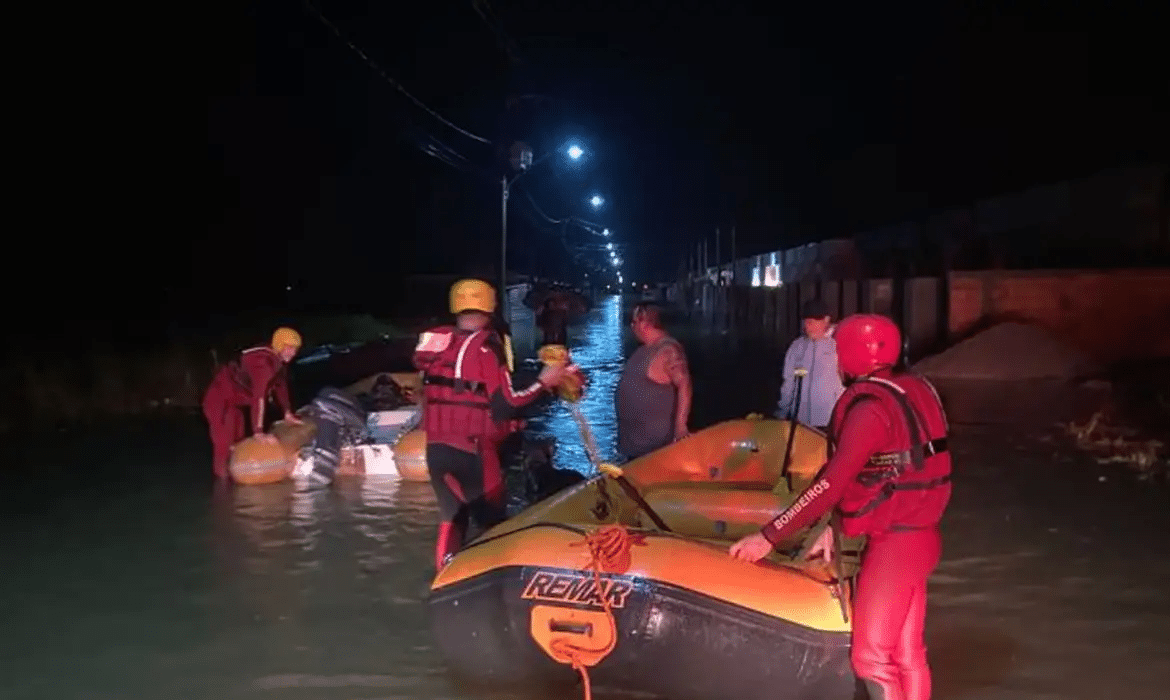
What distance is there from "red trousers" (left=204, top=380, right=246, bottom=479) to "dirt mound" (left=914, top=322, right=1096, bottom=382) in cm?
1593

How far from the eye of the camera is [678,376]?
28.7ft

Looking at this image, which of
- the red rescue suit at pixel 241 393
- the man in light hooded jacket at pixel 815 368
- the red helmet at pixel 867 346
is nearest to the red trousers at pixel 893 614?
the red helmet at pixel 867 346

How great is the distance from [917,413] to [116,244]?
79.2 feet

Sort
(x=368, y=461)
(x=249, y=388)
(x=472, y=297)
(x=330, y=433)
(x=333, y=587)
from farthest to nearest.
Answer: (x=368, y=461), (x=330, y=433), (x=249, y=388), (x=333, y=587), (x=472, y=297)

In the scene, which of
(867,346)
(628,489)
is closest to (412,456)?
(628,489)

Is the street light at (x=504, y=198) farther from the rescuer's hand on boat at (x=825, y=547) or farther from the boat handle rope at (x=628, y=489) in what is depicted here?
the rescuer's hand on boat at (x=825, y=547)

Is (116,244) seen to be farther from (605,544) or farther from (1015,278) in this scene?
(605,544)

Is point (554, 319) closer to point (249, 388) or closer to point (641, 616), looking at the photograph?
point (249, 388)

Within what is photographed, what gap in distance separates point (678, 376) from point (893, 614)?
412 cm

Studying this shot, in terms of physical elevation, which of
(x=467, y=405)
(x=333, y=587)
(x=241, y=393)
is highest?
(x=467, y=405)

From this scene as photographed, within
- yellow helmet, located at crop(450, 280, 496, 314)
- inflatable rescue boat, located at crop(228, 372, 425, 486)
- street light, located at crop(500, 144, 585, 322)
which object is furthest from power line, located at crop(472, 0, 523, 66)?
yellow helmet, located at crop(450, 280, 496, 314)

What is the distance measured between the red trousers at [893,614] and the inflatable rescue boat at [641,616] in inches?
17.4

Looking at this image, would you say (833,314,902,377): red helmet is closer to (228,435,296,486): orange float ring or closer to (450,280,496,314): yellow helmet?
(450,280,496,314): yellow helmet

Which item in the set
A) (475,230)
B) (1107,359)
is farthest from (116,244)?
(475,230)
